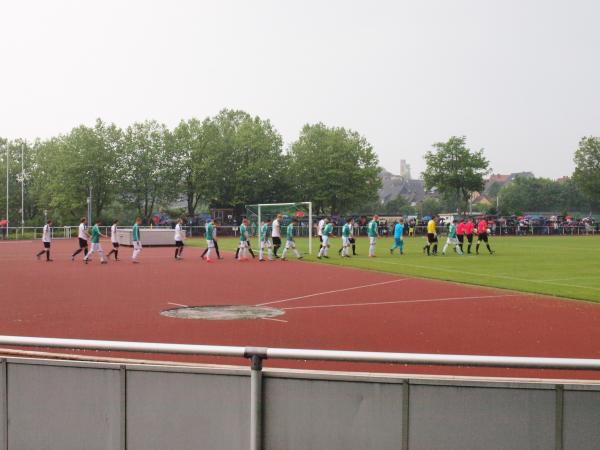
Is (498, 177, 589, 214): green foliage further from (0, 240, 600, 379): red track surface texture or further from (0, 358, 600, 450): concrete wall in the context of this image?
(0, 358, 600, 450): concrete wall

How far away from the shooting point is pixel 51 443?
448cm

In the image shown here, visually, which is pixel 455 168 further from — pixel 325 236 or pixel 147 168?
pixel 325 236

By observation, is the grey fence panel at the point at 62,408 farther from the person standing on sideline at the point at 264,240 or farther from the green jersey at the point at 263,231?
the green jersey at the point at 263,231

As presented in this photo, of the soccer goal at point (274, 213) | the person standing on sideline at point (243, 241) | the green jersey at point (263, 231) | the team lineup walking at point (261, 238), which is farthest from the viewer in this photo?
the soccer goal at point (274, 213)

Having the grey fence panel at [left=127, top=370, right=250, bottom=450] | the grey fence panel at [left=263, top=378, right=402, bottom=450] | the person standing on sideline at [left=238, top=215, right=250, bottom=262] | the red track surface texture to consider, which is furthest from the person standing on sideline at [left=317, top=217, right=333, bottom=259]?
the grey fence panel at [left=263, top=378, right=402, bottom=450]

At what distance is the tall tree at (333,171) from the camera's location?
250ft

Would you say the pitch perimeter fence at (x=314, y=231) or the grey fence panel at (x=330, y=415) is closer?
the grey fence panel at (x=330, y=415)

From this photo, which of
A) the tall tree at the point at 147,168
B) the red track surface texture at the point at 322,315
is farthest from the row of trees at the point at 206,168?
the red track surface texture at the point at 322,315

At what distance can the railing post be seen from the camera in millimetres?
4012

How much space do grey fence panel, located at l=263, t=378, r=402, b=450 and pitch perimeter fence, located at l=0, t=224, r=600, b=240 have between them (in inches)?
1921

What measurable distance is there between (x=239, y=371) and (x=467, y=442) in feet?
4.74

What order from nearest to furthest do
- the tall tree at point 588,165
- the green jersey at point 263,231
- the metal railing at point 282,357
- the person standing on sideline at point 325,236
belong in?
1. the metal railing at point 282,357
2. the green jersey at point 263,231
3. the person standing on sideline at point 325,236
4. the tall tree at point 588,165

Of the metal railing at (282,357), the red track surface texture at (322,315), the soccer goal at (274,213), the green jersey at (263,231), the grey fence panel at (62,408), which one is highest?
the soccer goal at (274,213)

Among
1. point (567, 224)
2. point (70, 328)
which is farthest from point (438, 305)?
point (567, 224)
